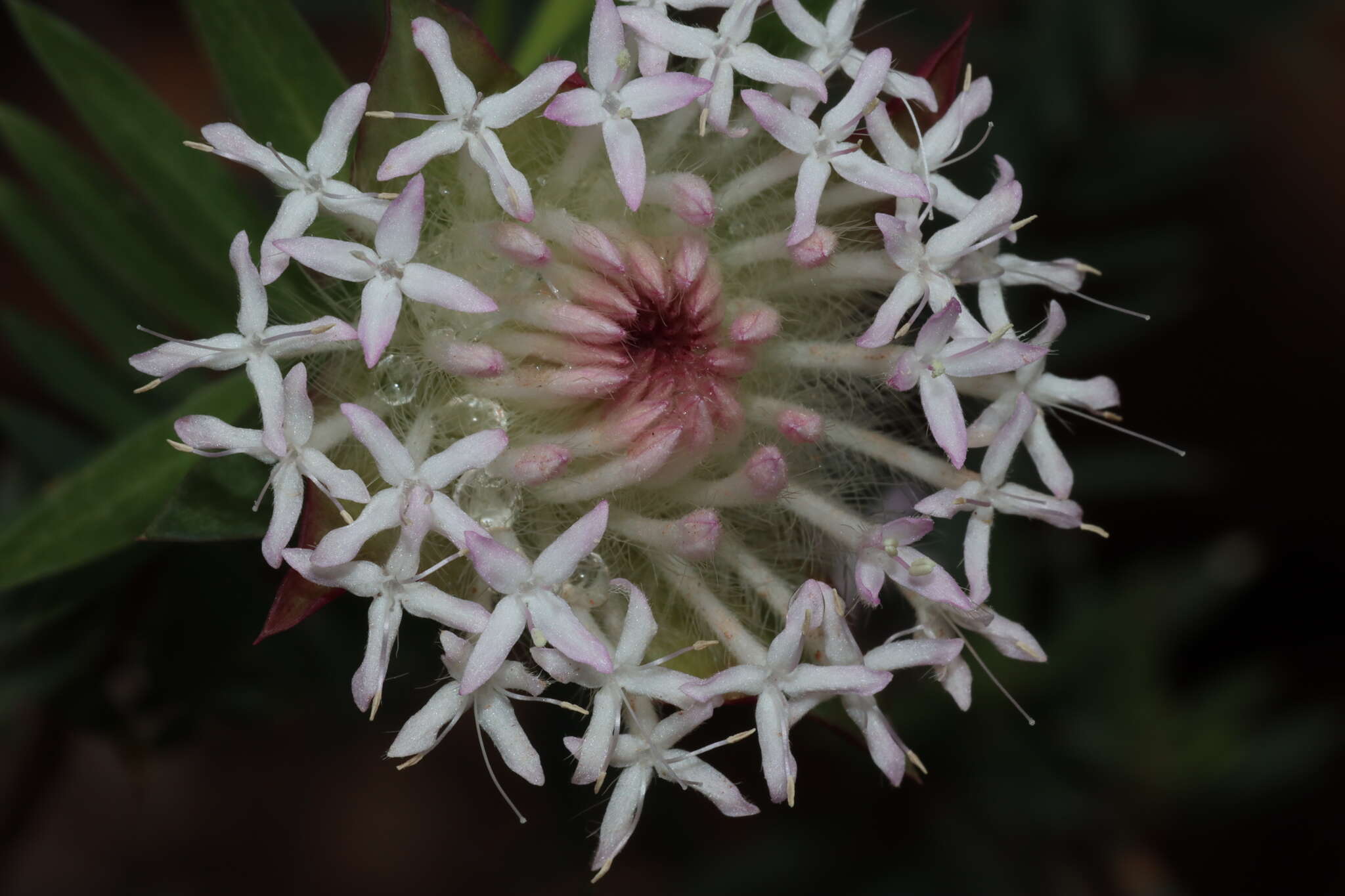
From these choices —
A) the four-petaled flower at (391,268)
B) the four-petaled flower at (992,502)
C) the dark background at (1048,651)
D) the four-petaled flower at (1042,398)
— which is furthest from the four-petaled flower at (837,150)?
the dark background at (1048,651)

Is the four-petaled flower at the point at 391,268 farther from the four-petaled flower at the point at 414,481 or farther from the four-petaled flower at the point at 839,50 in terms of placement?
the four-petaled flower at the point at 839,50

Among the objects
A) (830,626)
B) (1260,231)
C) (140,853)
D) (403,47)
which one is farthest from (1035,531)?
(140,853)

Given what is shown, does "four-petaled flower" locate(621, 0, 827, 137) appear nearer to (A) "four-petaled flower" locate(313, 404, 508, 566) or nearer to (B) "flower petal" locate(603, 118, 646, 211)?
(B) "flower petal" locate(603, 118, 646, 211)

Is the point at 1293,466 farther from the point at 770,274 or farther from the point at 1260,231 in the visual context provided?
the point at 770,274

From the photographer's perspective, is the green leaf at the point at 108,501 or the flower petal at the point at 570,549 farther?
the green leaf at the point at 108,501

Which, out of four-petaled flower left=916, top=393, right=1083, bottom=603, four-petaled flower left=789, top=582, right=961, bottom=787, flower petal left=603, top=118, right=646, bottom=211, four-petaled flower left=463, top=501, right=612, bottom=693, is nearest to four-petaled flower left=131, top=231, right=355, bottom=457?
four-petaled flower left=463, top=501, right=612, bottom=693

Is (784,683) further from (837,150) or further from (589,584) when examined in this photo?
(837,150)
